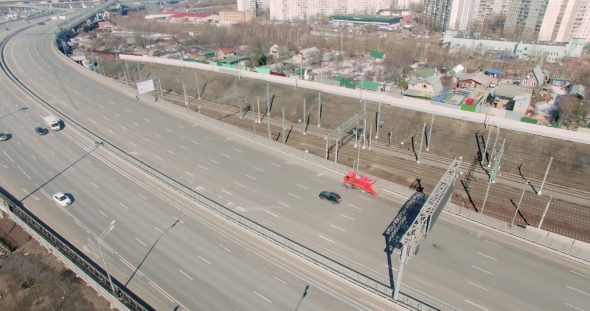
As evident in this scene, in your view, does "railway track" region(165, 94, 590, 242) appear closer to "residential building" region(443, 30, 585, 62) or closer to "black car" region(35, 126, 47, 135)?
"black car" region(35, 126, 47, 135)

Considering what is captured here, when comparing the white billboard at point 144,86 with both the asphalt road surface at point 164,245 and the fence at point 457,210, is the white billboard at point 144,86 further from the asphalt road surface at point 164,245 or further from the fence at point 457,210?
the asphalt road surface at point 164,245

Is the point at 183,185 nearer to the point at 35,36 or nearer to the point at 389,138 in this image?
the point at 389,138

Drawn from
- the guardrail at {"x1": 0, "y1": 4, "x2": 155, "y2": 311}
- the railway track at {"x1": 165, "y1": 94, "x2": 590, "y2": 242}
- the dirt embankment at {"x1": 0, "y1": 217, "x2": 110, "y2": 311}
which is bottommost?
the railway track at {"x1": 165, "y1": 94, "x2": 590, "y2": 242}

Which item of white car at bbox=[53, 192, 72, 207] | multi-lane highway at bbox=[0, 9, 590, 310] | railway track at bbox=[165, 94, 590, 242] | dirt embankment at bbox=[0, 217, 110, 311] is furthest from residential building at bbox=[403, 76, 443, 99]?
dirt embankment at bbox=[0, 217, 110, 311]

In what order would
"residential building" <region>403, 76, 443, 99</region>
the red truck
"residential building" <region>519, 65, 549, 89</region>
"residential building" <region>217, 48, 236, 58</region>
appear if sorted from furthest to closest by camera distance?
"residential building" <region>217, 48, 236, 58</region>
"residential building" <region>519, 65, 549, 89</region>
"residential building" <region>403, 76, 443, 99</region>
the red truck

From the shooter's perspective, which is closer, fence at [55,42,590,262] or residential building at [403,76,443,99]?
fence at [55,42,590,262]

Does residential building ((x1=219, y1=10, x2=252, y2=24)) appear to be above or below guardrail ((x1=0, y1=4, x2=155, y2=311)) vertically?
above

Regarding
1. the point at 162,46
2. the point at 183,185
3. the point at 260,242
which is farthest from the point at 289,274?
the point at 162,46
